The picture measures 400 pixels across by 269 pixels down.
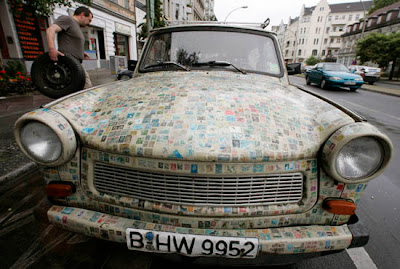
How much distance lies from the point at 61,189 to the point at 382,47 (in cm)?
2810

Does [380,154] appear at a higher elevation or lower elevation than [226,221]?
higher

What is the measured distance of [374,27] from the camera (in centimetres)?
3881

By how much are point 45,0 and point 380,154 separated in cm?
795

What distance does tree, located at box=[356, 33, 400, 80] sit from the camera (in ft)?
68.1

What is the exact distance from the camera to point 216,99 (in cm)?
155

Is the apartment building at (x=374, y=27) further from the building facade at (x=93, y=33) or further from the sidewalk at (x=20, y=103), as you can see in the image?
the sidewalk at (x=20, y=103)

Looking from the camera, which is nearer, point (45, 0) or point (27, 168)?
point (27, 168)

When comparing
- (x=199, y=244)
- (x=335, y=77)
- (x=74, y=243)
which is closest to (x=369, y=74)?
(x=335, y=77)

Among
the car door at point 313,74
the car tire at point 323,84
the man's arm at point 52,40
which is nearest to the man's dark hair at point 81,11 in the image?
the man's arm at point 52,40

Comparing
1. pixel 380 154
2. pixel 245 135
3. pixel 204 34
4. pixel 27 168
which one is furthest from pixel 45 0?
pixel 380 154

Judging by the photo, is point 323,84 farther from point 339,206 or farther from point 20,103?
point 20,103

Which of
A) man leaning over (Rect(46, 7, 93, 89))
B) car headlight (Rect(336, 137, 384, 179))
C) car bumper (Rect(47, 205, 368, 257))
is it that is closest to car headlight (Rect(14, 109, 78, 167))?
car bumper (Rect(47, 205, 368, 257))

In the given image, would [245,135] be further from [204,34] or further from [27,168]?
[27,168]

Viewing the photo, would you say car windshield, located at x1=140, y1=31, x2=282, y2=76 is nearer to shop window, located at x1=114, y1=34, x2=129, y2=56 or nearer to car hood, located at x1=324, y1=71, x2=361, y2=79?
car hood, located at x1=324, y1=71, x2=361, y2=79
